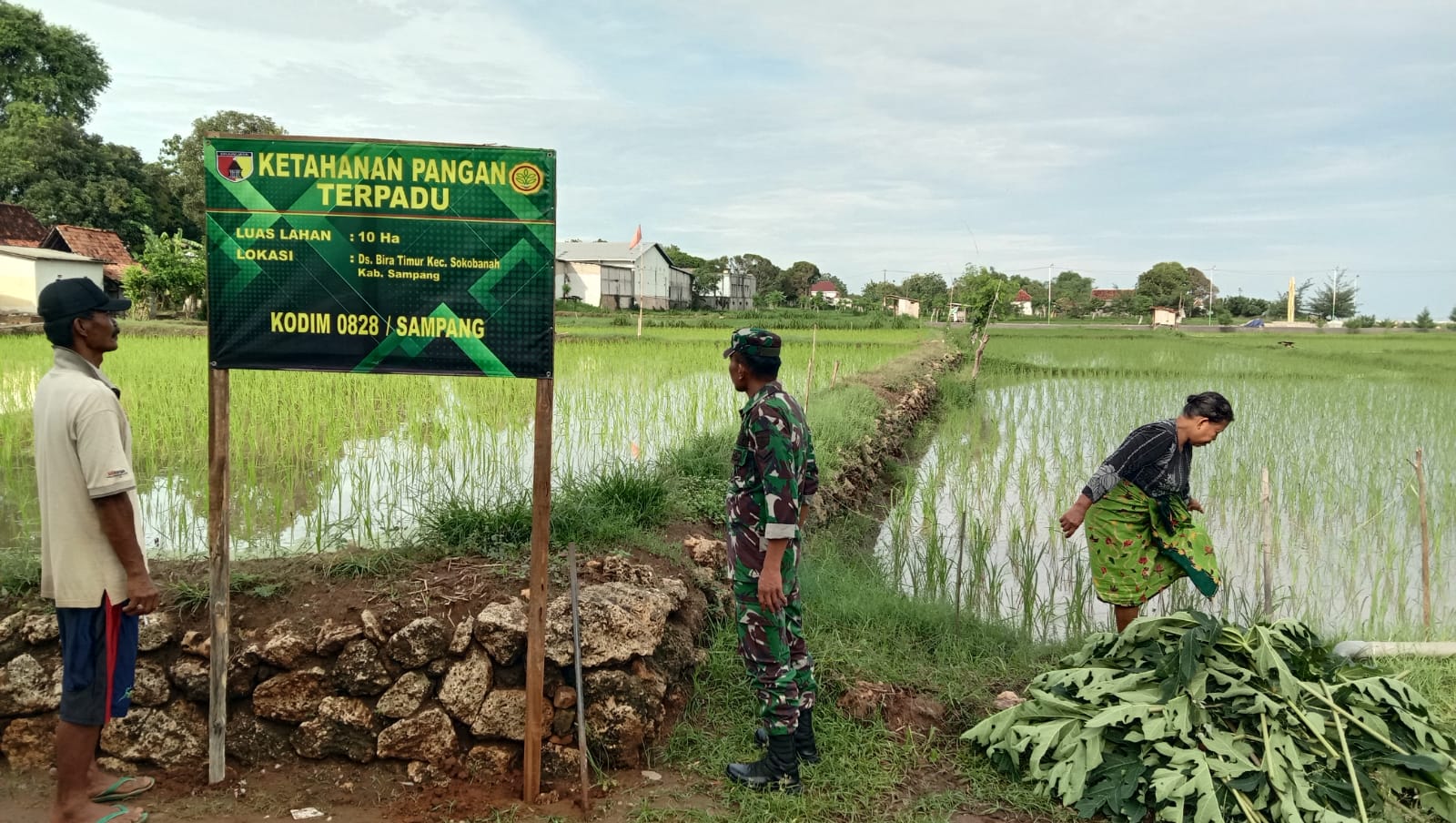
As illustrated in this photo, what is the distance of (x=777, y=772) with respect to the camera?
2986 millimetres

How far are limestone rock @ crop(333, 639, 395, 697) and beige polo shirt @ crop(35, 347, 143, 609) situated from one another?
0.75 metres

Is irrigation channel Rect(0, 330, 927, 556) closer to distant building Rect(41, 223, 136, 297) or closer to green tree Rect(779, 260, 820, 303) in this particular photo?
distant building Rect(41, 223, 136, 297)

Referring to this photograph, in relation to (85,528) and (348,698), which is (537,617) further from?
(85,528)

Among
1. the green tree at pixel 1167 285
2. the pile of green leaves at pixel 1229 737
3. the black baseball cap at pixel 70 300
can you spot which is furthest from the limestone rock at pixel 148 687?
the green tree at pixel 1167 285

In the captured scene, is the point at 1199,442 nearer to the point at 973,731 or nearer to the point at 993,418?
the point at 973,731

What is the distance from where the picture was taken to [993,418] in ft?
40.8

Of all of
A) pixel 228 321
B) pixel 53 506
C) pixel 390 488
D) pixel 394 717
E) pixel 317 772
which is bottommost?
pixel 317 772

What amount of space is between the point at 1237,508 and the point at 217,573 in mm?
7475

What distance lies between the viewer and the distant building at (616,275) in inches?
1670

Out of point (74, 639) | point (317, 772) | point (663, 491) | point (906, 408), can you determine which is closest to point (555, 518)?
point (663, 491)

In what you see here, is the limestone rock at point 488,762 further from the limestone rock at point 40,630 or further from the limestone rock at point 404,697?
the limestone rock at point 40,630

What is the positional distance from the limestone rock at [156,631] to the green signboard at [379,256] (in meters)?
0.99

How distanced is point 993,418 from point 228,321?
1099 cm

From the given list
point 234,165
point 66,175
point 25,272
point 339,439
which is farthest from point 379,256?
point 66,175
